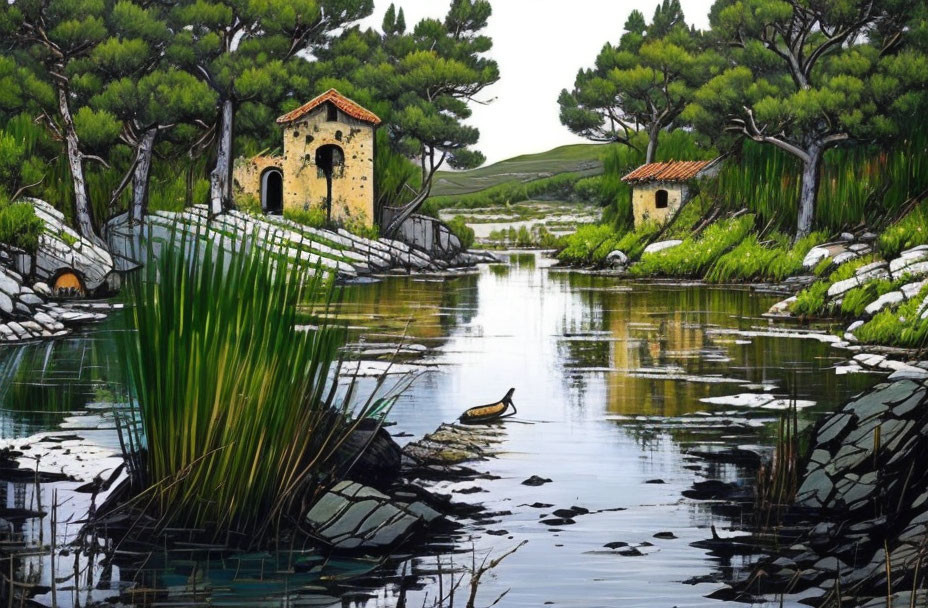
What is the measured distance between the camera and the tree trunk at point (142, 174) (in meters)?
27.0

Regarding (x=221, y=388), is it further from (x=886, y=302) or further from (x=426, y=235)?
(x=426, y=235)

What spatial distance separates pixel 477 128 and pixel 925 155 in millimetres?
14736

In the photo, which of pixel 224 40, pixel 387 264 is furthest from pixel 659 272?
pixel 224 40

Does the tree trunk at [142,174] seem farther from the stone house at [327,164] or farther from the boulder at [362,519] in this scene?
the boulder at [362,519]

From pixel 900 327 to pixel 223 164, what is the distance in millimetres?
21749

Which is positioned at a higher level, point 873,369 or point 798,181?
point 798,181

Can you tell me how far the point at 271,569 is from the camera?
15.2ft

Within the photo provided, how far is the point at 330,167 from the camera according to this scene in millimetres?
33469

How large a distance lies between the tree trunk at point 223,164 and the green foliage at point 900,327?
20827 millimetres

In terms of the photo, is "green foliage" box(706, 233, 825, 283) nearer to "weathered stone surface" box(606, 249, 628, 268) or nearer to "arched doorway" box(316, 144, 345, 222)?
"weathered stone surface" box(606, 249, 628, 268)

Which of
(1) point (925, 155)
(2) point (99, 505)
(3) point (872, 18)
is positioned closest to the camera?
(2) point (99, 505)

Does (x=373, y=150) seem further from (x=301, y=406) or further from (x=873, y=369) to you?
(x=301, y=406)

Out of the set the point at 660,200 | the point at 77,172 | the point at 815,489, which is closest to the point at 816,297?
the point at 815,489

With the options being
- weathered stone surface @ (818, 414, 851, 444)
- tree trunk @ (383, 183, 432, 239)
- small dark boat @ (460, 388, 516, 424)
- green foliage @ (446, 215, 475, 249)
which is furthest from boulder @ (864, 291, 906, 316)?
green foliage @ (446, 215, 475, 249)
